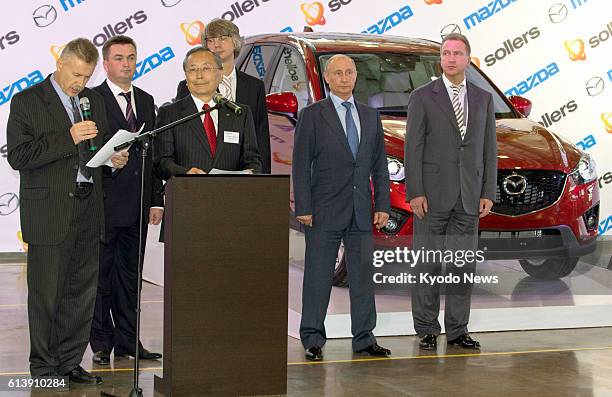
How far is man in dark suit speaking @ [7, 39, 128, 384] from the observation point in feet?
18.9

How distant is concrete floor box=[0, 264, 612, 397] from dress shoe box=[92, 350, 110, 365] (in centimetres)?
5

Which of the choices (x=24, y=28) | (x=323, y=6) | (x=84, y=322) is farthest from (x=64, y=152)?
(x=323, y=6)

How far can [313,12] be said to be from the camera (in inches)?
451

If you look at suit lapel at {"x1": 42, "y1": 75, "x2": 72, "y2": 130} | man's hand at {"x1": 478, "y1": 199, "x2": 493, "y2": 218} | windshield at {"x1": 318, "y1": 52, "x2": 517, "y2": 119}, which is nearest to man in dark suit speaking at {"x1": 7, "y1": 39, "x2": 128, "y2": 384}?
suit lapel at {"x1": 42, "y1": 75, "x2": 72, "y2": 130}

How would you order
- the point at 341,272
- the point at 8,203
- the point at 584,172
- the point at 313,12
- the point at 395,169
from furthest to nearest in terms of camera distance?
the point at 313,12 < the point at 8,203 < the point at 584,172 < the point at 341,272 < the point at 395,169

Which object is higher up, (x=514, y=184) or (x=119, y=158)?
(x=119, y=158)

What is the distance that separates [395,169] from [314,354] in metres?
1.56

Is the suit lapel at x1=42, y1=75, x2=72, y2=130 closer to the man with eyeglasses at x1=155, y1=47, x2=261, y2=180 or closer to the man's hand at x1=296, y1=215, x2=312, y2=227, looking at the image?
the man with eyeglasses at x1=155, y1=47, x2=261, y2=180

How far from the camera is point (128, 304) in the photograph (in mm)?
6770

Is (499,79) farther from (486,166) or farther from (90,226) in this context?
(90,226)

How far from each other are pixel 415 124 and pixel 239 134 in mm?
1450

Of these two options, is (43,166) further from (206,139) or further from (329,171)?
(329,171)

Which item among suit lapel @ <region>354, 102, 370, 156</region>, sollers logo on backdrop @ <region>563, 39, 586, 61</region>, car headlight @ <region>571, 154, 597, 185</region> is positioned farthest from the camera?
sollers logo on backdrop @ <region>563, 39, 586, 61</region>

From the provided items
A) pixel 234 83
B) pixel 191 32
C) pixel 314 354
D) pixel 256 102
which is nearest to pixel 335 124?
pixel 256 102
